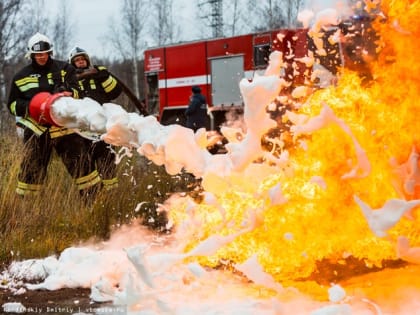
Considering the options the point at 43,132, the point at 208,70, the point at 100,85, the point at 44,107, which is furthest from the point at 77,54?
the point at 208,70

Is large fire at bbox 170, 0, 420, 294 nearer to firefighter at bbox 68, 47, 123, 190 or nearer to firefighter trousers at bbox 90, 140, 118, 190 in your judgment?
firefighter trousers at bbox 90, 140, 118, 190

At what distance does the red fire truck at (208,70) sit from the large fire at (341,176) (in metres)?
9.36

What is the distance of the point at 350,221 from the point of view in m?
3.74

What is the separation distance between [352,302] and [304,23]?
6.00 ft

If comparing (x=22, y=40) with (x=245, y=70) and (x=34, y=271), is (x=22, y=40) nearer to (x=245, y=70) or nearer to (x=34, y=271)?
(x=245, y=70)

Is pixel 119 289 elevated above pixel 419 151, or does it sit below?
below

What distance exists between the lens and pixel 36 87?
5.91m

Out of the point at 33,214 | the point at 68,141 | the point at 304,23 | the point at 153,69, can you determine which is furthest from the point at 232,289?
the point at 153,69

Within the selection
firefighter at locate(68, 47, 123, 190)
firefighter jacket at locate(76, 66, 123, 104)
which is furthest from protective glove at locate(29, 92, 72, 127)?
firefighter jacket at locate(76, 66, 123, 104)

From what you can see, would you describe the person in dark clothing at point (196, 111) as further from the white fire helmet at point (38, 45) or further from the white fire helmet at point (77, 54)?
the white fire helmet at point (38, 45)

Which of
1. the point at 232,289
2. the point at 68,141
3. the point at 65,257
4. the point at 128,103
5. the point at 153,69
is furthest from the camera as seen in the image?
the point at 153,69

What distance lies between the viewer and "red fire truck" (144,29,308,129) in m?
14.7

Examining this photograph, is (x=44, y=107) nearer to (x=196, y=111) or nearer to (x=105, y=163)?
(x=105, y=163)

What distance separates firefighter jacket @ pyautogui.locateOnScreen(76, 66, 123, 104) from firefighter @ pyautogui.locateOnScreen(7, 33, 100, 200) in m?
0.54
